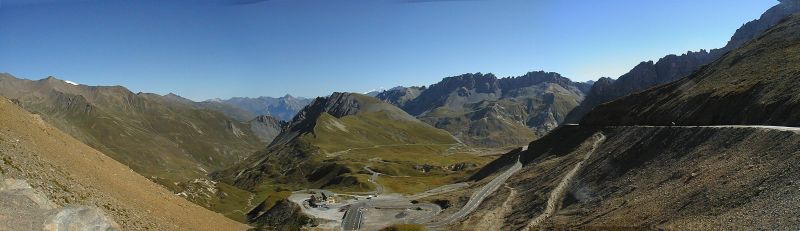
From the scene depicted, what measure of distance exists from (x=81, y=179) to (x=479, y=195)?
285 feet

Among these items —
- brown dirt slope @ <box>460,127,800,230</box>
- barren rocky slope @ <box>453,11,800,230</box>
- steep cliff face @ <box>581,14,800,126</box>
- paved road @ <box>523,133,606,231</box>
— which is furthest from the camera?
steep cliff face @ <box>581,14,800,126</box>

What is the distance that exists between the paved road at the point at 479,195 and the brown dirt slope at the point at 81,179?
49438 mm

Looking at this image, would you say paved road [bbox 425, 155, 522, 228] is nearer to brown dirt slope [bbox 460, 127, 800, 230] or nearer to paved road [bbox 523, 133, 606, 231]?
brown dirt slope [bbox 460, 127, 800, 230]

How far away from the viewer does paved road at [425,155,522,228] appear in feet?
355

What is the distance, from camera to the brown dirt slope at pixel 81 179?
45.9m

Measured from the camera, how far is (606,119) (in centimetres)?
14212

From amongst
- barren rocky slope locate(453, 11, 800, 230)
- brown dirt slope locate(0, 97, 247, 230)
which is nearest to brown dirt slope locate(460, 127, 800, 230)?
barren rocky slope locate(453, 11, 800, 230)

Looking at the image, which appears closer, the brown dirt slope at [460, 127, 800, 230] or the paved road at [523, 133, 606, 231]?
the brown dirt slope at [460, 127, 800, 230]

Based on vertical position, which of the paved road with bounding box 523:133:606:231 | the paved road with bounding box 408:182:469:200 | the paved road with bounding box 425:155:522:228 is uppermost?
the paved road with bounding box 523:133:606:231

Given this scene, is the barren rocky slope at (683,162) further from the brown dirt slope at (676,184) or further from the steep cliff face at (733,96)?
the steep cliff face at (733,96)

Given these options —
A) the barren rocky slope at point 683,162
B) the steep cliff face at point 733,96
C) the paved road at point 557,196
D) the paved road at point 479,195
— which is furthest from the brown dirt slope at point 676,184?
the steep cliff face at point 733,96

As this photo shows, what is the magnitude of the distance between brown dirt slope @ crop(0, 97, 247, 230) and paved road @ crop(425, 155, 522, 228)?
4944cm

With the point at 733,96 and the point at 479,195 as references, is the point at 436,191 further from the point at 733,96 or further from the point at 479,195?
the point at 733,96

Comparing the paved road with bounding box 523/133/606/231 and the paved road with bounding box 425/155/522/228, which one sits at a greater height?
the paved road with bounding box 523/133/606/231
